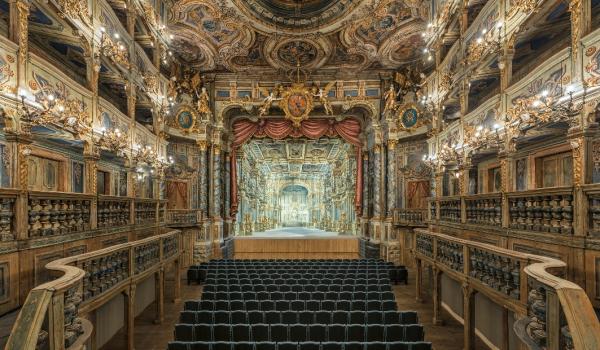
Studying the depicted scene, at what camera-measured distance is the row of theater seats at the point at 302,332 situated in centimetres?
535

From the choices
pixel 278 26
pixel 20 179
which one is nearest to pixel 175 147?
pixel 278 26

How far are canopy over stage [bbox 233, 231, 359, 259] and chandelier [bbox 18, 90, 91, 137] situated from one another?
11621mm

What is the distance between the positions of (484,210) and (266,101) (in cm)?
1134

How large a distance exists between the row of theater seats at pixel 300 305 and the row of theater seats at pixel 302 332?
1204 mm

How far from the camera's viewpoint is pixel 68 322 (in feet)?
10.3

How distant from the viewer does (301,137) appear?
18.1m

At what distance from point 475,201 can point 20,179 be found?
901 centimetres

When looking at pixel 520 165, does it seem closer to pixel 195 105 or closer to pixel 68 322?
pixel 68 322

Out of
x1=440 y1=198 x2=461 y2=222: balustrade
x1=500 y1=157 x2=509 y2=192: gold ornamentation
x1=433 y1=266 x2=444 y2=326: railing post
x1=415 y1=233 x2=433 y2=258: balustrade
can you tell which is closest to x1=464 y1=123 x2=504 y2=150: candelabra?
x1=500 y1=157 x2=509 y2=192: gold ornamentation

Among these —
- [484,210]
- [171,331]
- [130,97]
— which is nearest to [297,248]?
[171,331]

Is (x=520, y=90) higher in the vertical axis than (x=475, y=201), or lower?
higher

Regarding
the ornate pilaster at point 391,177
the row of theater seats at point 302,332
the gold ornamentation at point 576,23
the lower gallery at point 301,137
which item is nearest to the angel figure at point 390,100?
the lower gallery at point 301,137

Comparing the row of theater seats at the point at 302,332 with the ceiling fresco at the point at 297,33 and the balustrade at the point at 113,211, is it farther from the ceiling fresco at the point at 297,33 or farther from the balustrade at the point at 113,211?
the ceiling fresco at the point at 297,33

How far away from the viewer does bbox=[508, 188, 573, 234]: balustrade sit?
15.2ft
